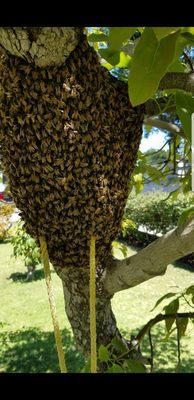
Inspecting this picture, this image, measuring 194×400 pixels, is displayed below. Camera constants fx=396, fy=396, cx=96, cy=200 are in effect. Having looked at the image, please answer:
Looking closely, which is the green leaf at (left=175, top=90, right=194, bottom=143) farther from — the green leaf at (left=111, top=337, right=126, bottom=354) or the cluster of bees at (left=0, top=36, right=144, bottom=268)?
the green leaf at (left=111, top=337, right=126, bottom=354)

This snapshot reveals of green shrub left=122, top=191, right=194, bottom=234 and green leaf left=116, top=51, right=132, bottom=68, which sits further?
green shrub left=122, top=191, right=194, bottom=234

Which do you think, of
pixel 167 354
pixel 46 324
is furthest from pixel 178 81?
pixel 46 324

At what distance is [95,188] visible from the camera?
3.09ft

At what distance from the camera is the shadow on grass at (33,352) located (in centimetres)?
439

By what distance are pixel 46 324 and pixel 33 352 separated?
0.80 meters

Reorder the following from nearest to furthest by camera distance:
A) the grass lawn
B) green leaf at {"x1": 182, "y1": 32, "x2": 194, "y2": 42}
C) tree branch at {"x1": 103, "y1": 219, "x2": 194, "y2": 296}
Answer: green leaf at {"x1": 182, "y1": 32, "x2": 194, "y2": 42} < tree branch at {"x1": 103, "y1": 219, "x2": 194, "y2": 296} < the grass lawn

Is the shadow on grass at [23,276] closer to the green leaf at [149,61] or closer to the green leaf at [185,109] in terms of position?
the green leaf at [185,109]

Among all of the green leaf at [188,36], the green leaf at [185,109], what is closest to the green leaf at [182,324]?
the green leaf at [185,109]

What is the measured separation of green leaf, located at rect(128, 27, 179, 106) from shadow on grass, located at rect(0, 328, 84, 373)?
4.09m

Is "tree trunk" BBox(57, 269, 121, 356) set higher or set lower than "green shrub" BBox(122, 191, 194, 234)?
higher

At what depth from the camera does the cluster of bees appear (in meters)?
0.86

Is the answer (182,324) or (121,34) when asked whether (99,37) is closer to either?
(121,34)

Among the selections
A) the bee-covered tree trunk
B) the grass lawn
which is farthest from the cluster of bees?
the grass lawn
